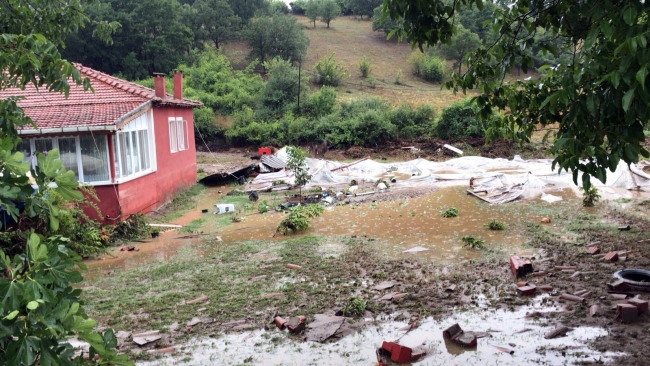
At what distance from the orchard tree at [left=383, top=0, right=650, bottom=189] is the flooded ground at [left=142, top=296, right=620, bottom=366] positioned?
6.46ft

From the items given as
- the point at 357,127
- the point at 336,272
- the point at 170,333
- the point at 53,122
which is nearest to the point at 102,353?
the point at 170,333

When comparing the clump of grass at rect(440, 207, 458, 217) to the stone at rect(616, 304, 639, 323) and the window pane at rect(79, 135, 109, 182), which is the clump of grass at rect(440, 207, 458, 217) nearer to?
the stone at rect(616, 304, 639, 323)

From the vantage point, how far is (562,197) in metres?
15.3

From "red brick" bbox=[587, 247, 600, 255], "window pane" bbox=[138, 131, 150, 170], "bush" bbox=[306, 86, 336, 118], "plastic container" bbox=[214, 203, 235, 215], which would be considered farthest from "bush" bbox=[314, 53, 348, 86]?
"red brick" bbox=[587, 247, 600, 255]

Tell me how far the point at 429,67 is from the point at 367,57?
10385mm

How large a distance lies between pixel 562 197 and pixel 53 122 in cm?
1442

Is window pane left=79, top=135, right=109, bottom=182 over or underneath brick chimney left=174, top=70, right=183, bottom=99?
underneath

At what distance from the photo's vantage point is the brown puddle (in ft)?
34.7

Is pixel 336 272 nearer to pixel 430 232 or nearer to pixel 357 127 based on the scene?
pixel 430 232

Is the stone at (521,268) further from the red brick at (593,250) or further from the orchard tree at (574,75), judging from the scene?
the orchard tree at (574,75)

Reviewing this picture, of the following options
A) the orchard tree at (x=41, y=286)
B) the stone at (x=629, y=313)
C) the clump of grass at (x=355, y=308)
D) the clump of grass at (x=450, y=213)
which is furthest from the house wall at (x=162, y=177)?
the orchard tree at (x=41, y=286)

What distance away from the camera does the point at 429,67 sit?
5184cm

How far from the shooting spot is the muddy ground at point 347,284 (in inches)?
251

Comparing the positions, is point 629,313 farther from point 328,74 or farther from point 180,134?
point 328,74
